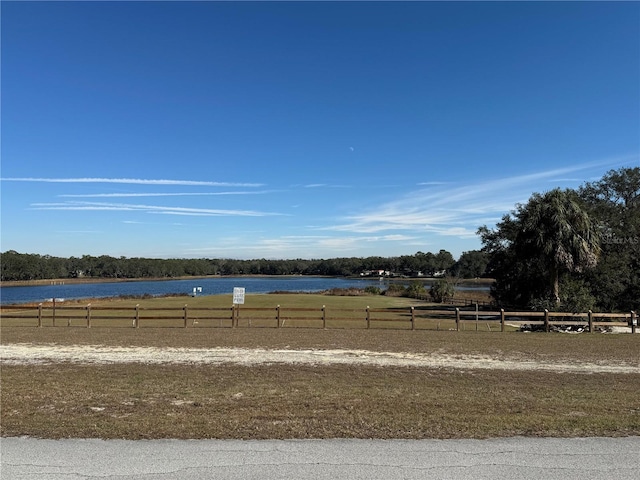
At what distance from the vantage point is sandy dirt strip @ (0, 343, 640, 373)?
475 inches

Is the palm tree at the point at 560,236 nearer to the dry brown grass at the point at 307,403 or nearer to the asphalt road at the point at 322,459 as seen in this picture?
the dry brown grass at the point at 307,403

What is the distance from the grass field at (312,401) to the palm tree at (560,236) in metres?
14.8

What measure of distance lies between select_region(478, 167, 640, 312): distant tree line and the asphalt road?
23.3 meters

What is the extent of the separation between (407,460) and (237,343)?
1224 centimetres

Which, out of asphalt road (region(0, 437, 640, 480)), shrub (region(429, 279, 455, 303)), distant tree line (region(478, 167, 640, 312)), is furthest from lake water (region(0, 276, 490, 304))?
asphalt road (region(0, 437, 640, 480))

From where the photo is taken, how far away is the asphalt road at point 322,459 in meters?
4.64

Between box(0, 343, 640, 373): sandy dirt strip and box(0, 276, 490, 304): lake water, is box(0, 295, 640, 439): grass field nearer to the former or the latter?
box(0, 343, 640, 373): sandy dirt strip

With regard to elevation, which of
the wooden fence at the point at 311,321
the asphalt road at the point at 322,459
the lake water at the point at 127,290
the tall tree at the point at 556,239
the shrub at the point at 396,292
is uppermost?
the tall tree at the point at 556,239

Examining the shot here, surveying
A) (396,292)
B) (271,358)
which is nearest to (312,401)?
(271,358)

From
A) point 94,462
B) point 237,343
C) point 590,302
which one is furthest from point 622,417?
point 590,302

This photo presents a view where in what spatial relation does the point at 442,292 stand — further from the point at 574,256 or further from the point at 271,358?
the point at 271,358

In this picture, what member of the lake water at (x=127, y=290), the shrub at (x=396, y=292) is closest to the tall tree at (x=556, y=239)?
the shrub at (x=396, y=292)

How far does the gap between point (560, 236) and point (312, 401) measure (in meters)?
24.6

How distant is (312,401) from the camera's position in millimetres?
7664
